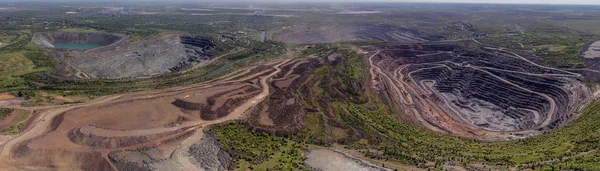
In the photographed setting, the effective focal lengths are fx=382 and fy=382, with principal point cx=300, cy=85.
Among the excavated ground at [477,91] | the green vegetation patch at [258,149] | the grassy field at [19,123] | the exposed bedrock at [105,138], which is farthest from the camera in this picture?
the excavated ground at [477,91]

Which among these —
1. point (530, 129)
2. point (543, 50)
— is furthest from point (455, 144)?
point (543, 50)

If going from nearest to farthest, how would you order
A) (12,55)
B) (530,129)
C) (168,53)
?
(530,129), (12,55), (168,53)

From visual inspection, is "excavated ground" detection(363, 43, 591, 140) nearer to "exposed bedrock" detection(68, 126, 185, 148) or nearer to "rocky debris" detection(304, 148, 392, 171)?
"rocky debris" detection(304, 148, 392, 171)

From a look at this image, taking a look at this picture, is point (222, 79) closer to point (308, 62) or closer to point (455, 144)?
point (308, 62)

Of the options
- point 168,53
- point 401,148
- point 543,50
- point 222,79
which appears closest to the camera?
point 401,148

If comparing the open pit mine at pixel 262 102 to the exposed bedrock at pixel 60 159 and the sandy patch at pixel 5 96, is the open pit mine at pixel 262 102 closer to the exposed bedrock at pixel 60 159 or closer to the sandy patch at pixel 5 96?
the exposed bedrock at pixel 60 159

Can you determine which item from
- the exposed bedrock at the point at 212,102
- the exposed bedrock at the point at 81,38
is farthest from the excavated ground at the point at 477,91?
the exposed bedrock at the point at 81,38
